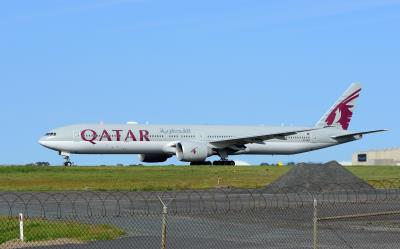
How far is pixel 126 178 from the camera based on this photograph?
58.8 metres

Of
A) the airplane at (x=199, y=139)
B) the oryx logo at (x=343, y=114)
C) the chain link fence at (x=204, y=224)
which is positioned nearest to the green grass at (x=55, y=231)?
the chain link fence at (x=204, y=224)

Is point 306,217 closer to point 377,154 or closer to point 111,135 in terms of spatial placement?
point 111,135

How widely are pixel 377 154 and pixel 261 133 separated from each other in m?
57.3

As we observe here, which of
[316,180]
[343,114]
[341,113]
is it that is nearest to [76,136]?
[316,180]

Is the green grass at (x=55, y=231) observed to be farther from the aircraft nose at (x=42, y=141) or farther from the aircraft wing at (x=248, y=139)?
the aircraft wing at (x=248, y=139)

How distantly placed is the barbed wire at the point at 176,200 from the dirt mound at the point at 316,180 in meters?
0.06

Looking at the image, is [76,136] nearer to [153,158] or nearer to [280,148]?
[153,158]

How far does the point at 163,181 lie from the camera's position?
187ft

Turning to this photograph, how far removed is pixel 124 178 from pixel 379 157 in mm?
86854

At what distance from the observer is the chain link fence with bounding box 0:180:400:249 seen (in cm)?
2106

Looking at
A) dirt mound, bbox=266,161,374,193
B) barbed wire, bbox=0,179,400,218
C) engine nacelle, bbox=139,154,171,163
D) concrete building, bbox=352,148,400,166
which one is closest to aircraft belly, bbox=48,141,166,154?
engine nacelle, bbox=139,154,171,163

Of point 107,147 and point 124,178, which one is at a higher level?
point 107,147

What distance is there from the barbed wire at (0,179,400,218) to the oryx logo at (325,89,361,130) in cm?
4446

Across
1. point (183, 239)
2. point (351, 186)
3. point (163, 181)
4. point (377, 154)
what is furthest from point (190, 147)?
point (377, 154)
